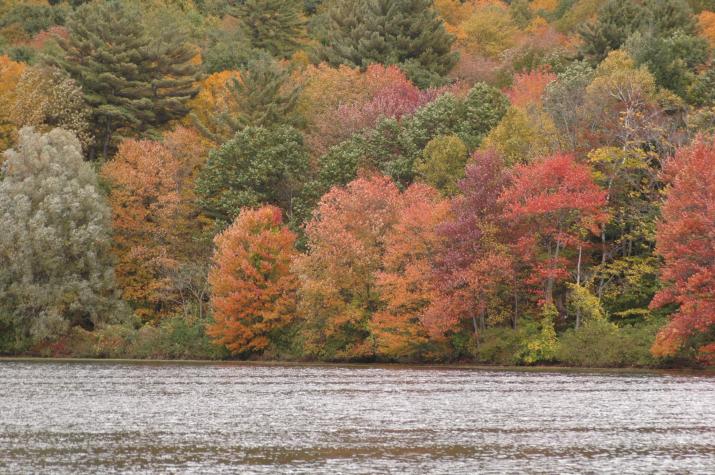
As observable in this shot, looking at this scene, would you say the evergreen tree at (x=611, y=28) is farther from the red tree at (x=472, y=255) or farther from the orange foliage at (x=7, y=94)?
the orange foliage at (x=7, y=94)

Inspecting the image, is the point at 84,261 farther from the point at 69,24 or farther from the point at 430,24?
the point at 430,24

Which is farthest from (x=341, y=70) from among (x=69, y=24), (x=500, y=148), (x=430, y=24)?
(x=500, y=148)

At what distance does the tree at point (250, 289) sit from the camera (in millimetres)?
79312

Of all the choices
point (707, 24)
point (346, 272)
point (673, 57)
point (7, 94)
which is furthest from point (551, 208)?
point (7, 94)

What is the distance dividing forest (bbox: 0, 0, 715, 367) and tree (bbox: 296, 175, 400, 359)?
16cm

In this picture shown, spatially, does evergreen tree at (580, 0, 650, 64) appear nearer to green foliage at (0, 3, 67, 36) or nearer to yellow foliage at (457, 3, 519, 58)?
yellow foliage at (457, 3, 519, 58)

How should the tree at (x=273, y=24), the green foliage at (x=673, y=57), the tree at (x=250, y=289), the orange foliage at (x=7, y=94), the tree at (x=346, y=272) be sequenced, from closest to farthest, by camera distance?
the tree at (x=346, y=272)
the tree at (x=250, y=289)
the green foliage at (x=673, y=57)
the orange foliage at (x=7, y=94)
the tree at (x=273, y=24)

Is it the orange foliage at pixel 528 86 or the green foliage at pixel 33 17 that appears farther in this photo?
the green foliage at pixel 33 17

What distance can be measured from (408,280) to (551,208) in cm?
1029

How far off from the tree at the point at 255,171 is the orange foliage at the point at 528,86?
64.6 ft

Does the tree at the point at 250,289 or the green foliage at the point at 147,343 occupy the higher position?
the tree at the point at 250,289

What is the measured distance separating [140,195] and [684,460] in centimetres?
6882

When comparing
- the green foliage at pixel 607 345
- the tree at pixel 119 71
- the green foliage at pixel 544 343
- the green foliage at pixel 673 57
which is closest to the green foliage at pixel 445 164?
the green foliage at pixel 544 343

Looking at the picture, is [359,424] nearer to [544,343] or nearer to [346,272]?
[544,343]
